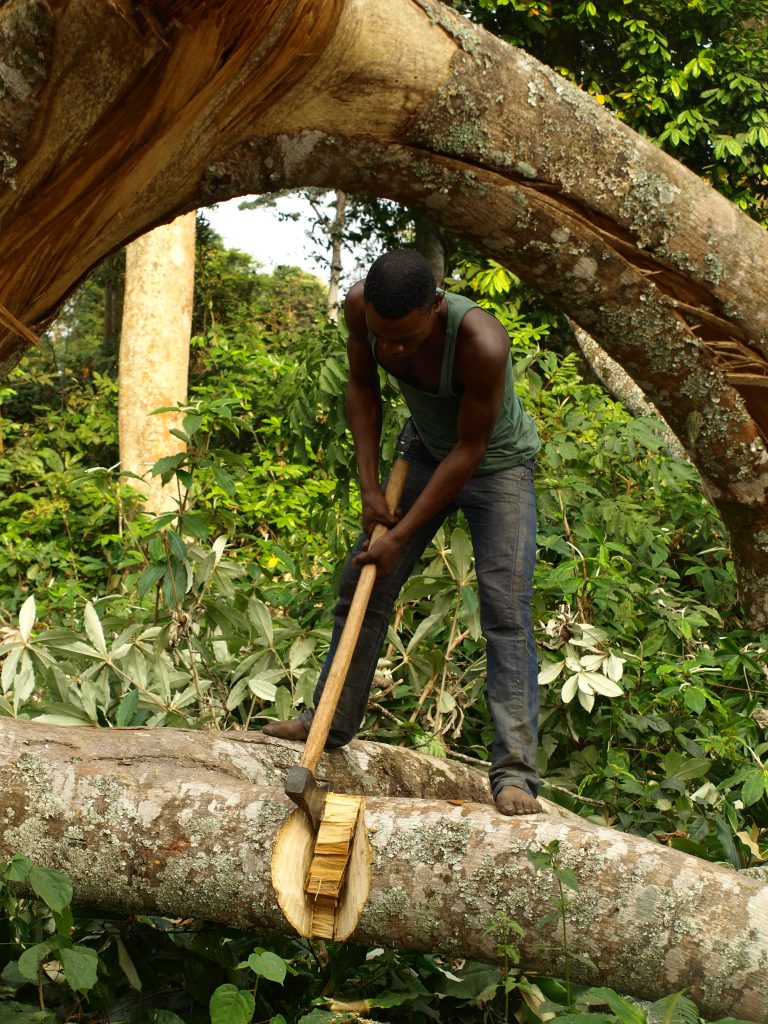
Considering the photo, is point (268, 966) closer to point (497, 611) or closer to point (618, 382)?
point (497, 611)

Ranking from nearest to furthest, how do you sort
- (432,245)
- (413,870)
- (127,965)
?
1. (413,870)
2. (127,965)
3. (432,245)

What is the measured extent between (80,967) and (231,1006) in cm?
29

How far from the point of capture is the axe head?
2.15 metres

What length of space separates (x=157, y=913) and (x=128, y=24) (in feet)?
6.26


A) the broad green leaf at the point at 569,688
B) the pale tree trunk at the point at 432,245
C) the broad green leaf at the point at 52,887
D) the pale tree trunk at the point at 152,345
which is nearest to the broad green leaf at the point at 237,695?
the broad green leaf at the point at 569,688

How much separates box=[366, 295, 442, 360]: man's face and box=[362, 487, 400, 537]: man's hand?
18.2 inches

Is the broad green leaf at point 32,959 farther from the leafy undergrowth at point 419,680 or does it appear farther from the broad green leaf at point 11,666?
the broad green leaf at point 11,666

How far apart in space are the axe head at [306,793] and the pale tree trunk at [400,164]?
4.05ft

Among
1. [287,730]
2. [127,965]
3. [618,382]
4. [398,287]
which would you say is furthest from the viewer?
[618,382]

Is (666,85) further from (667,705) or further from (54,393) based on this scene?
(667,705)

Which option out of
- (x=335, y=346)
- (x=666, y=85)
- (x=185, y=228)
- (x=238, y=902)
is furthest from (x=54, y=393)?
(x=238, y=902)

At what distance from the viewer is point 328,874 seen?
2.15 meters

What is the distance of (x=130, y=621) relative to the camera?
3809mm

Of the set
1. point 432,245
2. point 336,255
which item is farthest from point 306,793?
point 336,255
